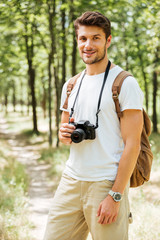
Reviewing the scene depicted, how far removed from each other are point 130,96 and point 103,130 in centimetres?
34

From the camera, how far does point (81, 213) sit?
2.20 metres

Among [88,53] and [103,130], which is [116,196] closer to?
[103,130]

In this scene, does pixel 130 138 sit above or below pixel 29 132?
above

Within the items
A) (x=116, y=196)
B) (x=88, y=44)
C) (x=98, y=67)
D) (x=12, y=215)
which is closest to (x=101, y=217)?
(x=116, y=196)

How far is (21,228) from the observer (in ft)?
13.6

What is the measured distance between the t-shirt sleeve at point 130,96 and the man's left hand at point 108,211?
0.68m

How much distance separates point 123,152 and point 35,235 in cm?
314

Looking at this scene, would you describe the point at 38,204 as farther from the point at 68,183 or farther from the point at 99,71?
the point at 99,71

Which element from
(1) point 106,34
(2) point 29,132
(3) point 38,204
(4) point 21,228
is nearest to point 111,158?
(1) point 106,34

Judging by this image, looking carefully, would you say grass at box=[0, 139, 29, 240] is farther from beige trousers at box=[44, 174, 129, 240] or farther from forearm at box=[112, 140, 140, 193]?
forearm at box=[112, 140, 140, 193]

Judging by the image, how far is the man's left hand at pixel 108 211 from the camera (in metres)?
1.90

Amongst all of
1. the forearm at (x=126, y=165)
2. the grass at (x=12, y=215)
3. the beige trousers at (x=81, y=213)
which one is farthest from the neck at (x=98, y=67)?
the grass at (x=12, y=215)

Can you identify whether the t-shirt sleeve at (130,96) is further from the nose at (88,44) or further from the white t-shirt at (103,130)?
the nose at (88,44)

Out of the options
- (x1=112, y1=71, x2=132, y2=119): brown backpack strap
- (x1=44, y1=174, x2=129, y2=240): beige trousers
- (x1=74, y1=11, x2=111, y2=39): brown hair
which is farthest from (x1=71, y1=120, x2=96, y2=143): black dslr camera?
(x1=74, y1=11, x2=111, y2=39): brown hair
